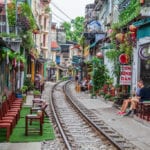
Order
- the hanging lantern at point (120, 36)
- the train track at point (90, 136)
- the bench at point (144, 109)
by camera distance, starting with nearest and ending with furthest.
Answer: the train track at point (90, 136), the bench at point (144, 109), the hanging lantern at point (120, 36)

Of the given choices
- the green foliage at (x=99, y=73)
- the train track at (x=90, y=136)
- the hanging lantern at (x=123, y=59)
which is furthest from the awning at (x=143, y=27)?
the green foliage at (x=99, y=73)

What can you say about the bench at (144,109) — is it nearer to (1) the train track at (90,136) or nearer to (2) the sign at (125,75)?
(1) the train track at (90,136)

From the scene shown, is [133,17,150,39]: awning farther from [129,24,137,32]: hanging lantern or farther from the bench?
the bench

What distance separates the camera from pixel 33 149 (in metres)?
12.6

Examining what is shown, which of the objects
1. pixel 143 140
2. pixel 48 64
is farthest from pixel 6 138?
pixel 48 64

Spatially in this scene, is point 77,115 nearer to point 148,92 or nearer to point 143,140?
point 148,92

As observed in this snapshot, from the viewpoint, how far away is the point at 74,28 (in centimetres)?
11012

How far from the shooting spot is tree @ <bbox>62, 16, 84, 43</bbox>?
10381 cm

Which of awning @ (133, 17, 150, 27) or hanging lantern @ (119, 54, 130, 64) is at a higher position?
awning @ (133, 17, 150, 27)

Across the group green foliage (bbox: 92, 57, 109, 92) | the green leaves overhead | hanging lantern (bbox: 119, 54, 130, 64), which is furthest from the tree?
hanging lantern (bbox: 119, 54, 130, 64)

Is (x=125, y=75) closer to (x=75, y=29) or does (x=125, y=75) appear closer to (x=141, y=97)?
(x=141, y=97)

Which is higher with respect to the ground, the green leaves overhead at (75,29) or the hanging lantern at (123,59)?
the green leaves overhead at (75,29)

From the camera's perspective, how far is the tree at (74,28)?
104m

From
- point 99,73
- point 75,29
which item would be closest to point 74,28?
point 75,29
